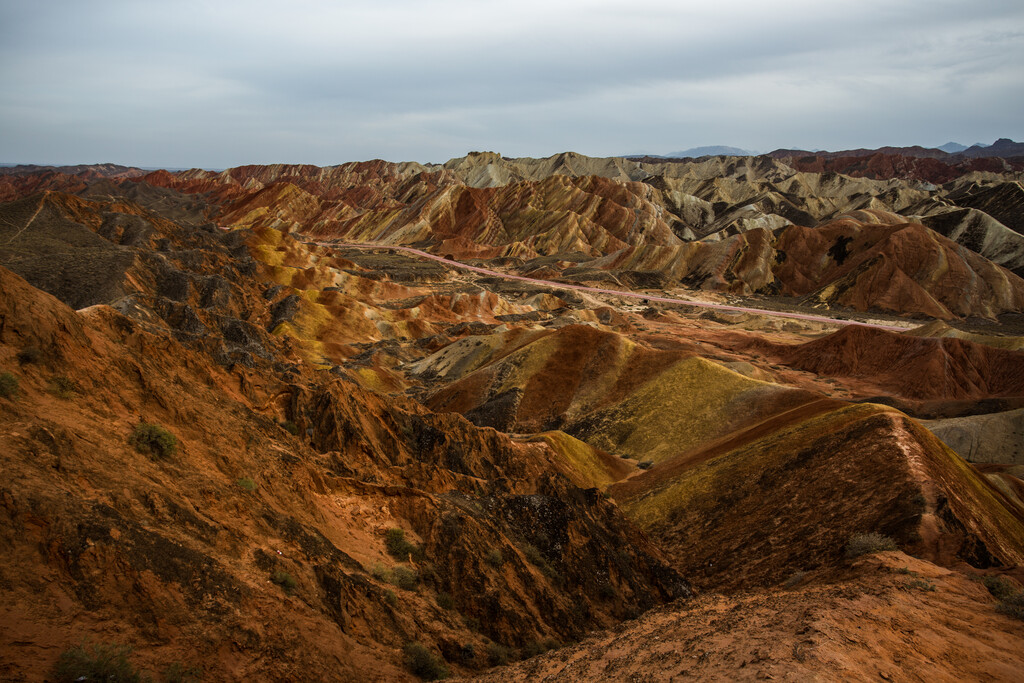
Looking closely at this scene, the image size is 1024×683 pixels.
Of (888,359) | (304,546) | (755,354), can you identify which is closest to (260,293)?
(755,354)

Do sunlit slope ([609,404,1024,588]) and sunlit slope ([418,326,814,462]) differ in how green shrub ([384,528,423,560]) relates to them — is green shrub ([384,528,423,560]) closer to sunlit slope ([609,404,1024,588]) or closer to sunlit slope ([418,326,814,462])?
sunlit slope ([609,404,1024,588])

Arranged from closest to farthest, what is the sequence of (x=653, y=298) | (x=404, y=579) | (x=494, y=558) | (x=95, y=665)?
(x=95, y=665)
(x=404, y=579)
(x=494, y=558)
(x=653, y=298)

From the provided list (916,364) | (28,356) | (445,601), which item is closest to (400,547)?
(445,601)

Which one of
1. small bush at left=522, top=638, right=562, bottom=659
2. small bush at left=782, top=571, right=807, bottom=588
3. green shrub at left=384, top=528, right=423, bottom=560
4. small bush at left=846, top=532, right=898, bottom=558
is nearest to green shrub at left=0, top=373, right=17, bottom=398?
green shrub at left=384, top=528, right=423, bottom=560

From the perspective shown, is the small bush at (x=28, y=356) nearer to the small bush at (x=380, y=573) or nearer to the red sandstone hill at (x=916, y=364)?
the small bush at (x=380, y=573)

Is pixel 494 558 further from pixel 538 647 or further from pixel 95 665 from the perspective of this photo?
pixel 95 665

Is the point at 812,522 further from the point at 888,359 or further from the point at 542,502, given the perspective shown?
the point at 888,359

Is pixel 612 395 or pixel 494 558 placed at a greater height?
pixel 494 558
